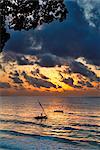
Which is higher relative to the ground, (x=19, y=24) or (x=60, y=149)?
(x=19, y=24)

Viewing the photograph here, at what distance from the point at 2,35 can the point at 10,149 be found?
1375cm

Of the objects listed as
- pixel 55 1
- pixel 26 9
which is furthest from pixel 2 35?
pixel 55 1

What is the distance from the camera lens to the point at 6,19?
8.80m

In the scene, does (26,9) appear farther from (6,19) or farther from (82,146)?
(82,146)

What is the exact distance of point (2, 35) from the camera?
28.8ft

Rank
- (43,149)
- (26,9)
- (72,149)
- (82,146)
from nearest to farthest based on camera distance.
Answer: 1. (26,9)
2. (43,149)
3. (72,149)
4. (82,146)

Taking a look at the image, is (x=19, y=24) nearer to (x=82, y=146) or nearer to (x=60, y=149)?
(x=60, y=149)

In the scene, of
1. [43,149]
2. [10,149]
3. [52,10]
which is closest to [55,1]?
[52,10]

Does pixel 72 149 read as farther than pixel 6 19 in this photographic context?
Yes

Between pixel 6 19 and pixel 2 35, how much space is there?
0.39 meters

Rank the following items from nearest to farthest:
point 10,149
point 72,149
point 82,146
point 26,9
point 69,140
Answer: point 26,9
point 10,149
point 72,149
point 82,146
point 69,140

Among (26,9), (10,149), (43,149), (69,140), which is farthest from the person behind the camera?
(69,140)

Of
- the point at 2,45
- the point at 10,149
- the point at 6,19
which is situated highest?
the point at 6,19

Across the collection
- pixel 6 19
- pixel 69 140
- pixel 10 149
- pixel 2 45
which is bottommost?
pixel 69 140
